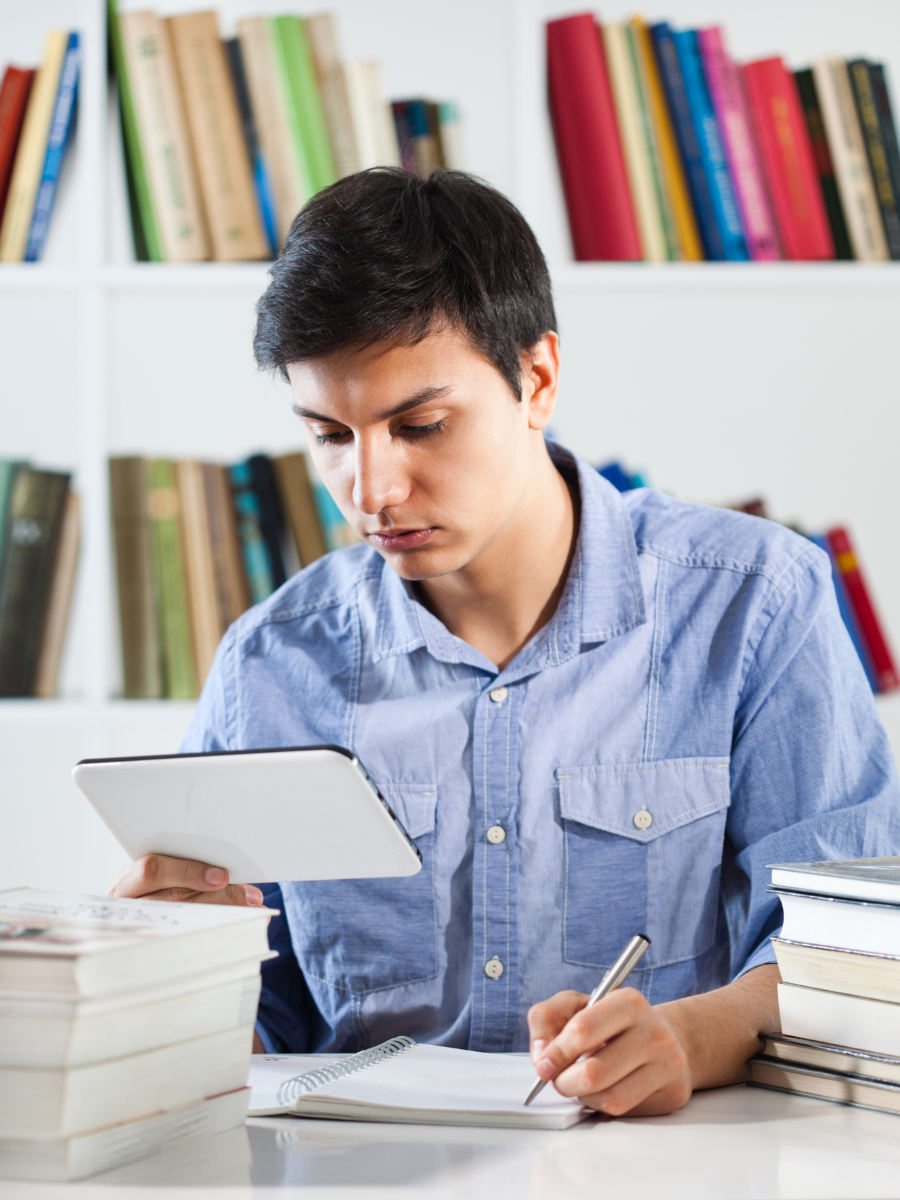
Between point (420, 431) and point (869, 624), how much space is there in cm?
97

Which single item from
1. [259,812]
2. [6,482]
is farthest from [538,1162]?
[6,482]

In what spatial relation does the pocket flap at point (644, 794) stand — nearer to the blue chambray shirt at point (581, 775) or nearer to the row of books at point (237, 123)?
the blue chambray shirt at point (581, 775)

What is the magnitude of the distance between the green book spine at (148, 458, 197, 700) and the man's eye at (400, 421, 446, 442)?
2.47 ft

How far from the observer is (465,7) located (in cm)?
194

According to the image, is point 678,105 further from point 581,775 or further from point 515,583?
point 581,775

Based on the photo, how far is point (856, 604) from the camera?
1760mm

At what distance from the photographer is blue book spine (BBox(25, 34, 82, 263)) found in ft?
5.62

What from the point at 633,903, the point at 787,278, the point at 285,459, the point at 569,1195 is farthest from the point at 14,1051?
the point at 787,278

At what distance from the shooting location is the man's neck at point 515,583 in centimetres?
120

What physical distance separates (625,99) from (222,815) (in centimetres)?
130

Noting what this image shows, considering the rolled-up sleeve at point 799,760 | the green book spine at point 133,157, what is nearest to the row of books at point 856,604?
the rolled-up sleeve at point 799,760

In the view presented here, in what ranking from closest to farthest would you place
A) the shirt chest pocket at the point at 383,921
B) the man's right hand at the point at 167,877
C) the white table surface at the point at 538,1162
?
the white table surface at the point at 538,1162 < the man's right hand at the point at 167,877 < the shirt chest pocket at the point at 383,921

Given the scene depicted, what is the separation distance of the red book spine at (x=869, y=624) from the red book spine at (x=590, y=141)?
57cm

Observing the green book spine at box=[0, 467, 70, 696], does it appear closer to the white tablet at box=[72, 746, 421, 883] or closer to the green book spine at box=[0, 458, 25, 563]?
the green book spine at box=[0, 458, 25, 563]
